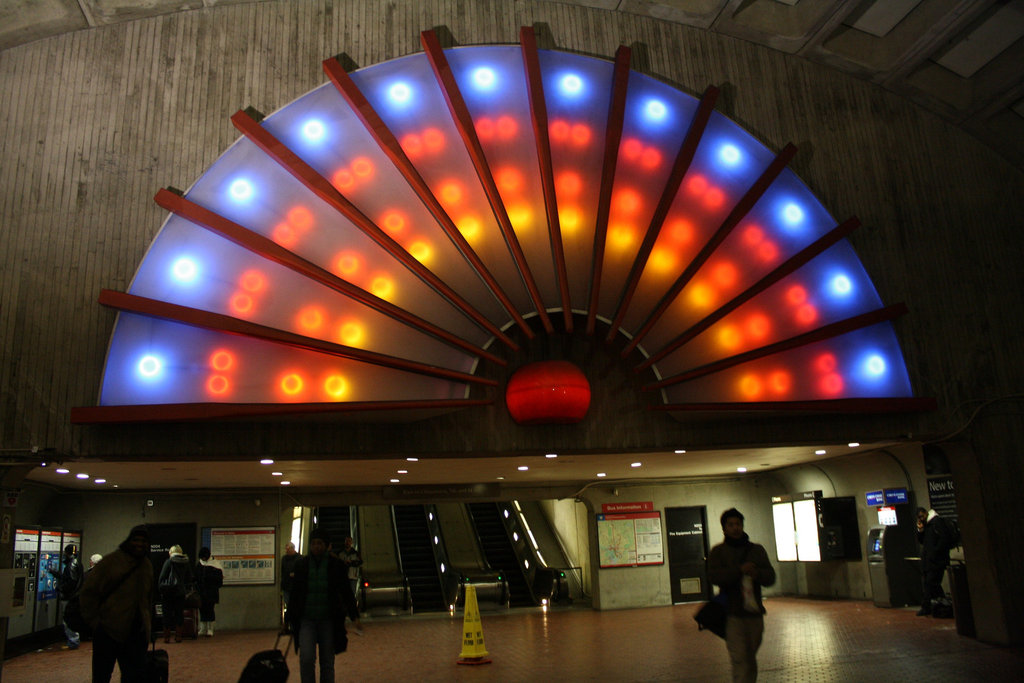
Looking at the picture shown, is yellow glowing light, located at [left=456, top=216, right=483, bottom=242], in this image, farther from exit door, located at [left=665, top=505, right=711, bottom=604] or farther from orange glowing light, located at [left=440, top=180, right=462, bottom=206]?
exit door, located at [left=665, top=505, right=711, bottom=604]

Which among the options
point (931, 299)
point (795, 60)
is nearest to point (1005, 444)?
point (931, 299)

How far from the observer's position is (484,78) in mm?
9273

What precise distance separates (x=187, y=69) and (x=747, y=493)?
13.8 m

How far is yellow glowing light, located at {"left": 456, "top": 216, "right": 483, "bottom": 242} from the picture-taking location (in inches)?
352

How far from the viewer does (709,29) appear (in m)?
10.4

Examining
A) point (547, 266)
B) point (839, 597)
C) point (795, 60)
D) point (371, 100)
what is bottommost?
point (839, 597)

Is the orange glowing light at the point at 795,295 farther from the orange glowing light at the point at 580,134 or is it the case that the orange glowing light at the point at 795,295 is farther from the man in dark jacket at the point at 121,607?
the man in dark jacket at the point at 121,607

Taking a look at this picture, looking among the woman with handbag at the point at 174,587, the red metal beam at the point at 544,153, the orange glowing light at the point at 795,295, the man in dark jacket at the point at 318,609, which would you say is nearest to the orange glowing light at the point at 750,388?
the orange glowing light at the point at 795,295

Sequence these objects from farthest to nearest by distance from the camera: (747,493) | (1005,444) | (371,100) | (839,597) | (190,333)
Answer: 1. (747,493)
2. (839,597)
3. (1005,444)
4. (371,100)
5. (190,333)

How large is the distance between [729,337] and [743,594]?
4.10 metres

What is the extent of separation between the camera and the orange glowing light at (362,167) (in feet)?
28.8

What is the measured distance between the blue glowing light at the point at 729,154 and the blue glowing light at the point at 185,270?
611 centimetres

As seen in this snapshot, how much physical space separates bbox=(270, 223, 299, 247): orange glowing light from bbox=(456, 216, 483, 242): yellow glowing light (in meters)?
1.78

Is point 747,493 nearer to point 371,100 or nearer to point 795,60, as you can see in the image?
point 795,60
